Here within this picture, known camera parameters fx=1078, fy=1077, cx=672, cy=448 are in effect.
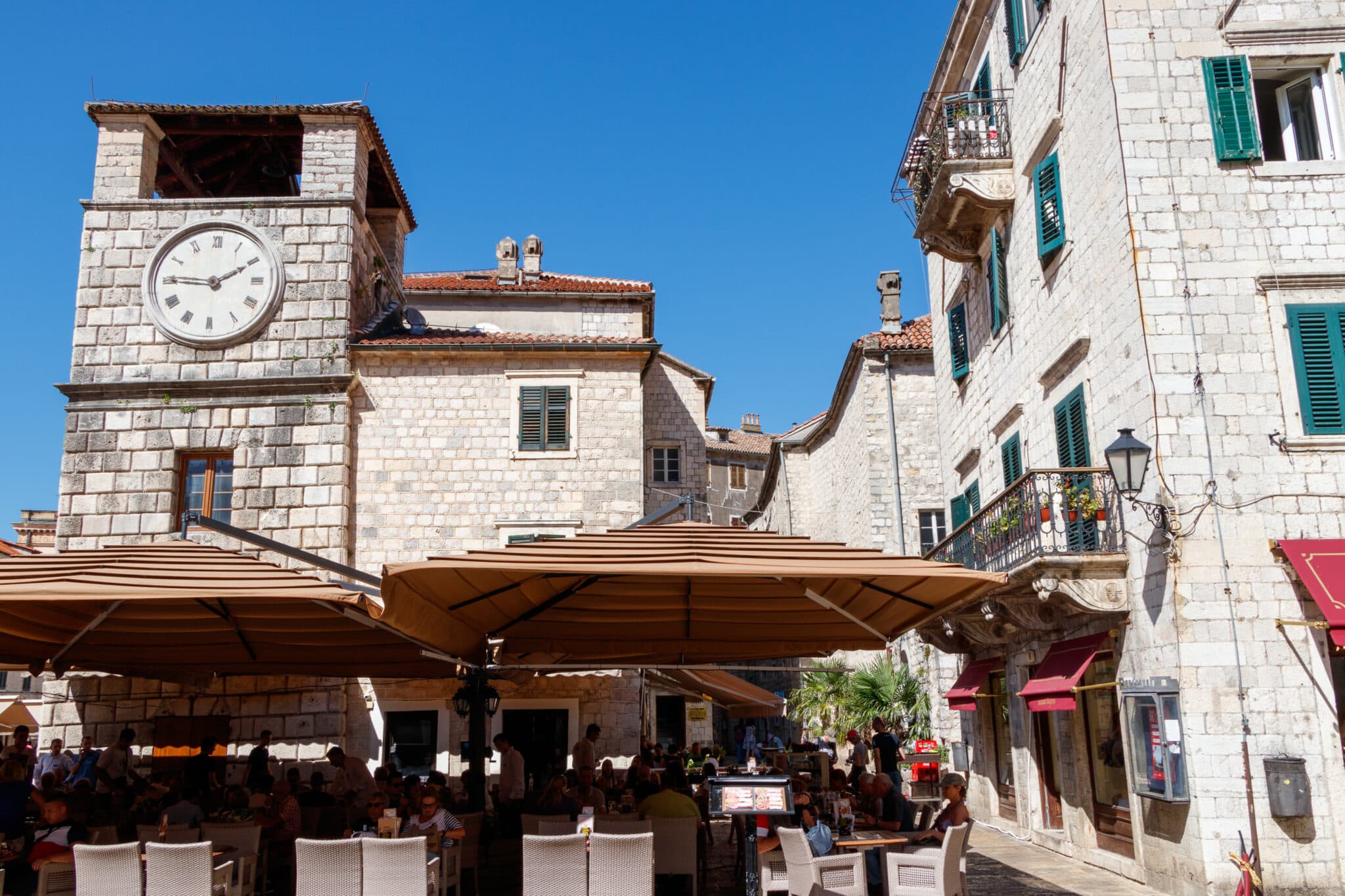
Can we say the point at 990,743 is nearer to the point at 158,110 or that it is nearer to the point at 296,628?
the point at 296,628

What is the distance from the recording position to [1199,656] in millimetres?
10727

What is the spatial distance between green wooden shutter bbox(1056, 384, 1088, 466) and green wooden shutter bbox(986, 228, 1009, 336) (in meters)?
2.68

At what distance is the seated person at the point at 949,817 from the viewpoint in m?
A: 8.39

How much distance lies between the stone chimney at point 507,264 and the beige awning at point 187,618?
50.6 feet

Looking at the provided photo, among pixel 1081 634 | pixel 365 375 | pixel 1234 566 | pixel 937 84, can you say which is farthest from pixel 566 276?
pixel 1234 566

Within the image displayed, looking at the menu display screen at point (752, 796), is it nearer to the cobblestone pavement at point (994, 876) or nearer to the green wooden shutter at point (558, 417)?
the cobblestone pavement at point (994, 876)

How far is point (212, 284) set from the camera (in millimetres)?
19203

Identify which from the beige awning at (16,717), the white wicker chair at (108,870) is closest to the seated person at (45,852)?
the white wicker chair at (108,870)

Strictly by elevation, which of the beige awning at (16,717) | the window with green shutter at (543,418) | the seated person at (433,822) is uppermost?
the window with green shutter at (543,418)

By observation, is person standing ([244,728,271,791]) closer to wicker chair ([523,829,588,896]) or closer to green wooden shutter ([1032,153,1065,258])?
wicker chair ([523,829,588,896])

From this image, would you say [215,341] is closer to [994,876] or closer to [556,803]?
[556,803]

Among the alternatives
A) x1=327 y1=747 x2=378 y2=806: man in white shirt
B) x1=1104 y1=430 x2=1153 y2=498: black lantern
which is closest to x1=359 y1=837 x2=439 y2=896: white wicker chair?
x1=327 y1=747 x2=378 y2=806: man in white shirt

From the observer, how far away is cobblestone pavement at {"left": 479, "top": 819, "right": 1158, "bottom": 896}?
1051 centimetres

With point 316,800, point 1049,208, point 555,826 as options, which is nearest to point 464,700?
point 316,800
